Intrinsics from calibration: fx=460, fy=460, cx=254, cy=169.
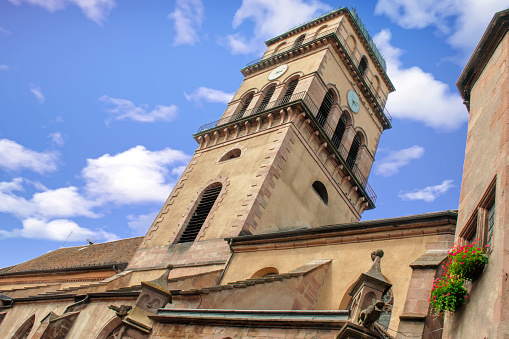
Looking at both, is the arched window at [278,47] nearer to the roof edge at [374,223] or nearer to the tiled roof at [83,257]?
the tiled roof at [83,257]

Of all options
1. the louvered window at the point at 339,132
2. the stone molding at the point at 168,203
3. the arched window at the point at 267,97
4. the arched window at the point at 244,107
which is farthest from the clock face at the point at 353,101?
the stone molding at the point at 168,203

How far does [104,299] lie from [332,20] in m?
20.9

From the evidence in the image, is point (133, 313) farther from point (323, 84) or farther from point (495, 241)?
point (323, 84)

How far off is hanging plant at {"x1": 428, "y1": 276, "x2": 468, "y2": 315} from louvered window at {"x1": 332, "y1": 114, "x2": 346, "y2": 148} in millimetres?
16748

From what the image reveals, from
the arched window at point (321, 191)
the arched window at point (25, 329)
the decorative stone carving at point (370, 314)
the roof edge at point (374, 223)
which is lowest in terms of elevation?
the arched window at point (25, 329)

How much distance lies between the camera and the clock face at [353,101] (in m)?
25.2

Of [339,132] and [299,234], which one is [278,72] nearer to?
[339,132]

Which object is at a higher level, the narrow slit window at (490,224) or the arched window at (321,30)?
the arched window at (321,30)

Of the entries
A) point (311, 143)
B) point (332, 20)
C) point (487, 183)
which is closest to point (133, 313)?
point (487, 183)

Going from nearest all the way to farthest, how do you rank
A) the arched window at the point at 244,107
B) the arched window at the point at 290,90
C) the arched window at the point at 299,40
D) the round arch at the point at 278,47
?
1. the arched window at the point at 290,90
2. the arched window at the point at 244,107
3. the arched window at the point at 299,40
4. the round arch at the point at 278,47

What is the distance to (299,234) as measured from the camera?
45.4ft

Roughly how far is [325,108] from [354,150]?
10.0ft

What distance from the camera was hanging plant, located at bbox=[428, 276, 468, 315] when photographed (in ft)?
20.9

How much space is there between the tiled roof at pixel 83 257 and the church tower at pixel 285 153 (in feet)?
21.4
